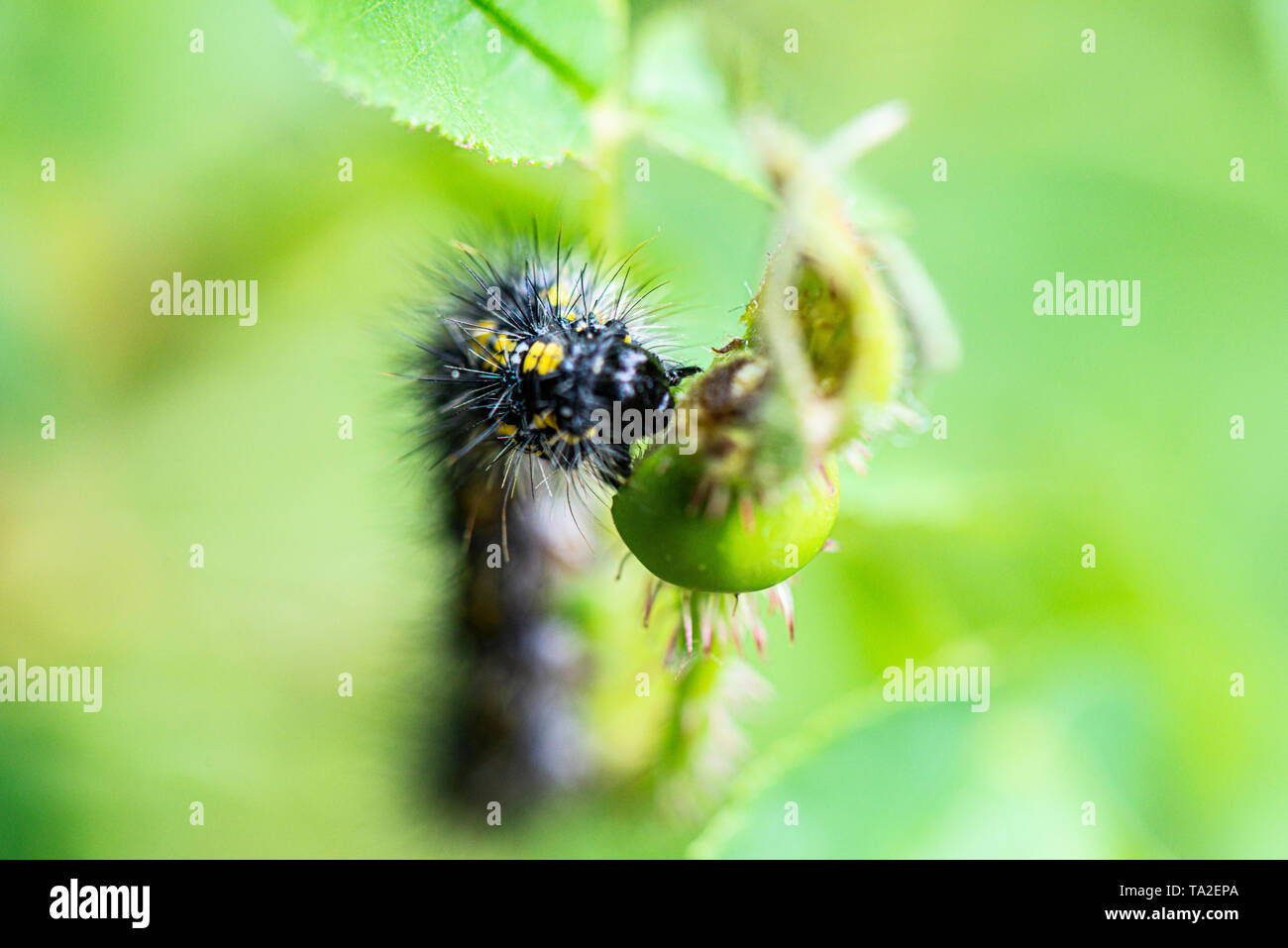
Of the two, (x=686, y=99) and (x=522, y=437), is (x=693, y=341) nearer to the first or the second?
(x=686, y=99)

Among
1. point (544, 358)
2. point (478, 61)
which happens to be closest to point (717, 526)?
point (544, 358)

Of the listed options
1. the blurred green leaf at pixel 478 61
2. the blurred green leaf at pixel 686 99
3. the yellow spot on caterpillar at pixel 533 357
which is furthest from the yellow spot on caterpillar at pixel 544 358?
the blurred green leaf at pixel 686 99

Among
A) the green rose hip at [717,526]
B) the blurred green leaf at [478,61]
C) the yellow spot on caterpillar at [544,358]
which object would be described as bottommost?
the green rose hip at [717,526]

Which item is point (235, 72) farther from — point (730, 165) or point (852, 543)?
point (852, 543)

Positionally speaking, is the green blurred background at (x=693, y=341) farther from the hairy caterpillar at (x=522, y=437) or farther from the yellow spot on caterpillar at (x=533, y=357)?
the yellow spot on caterpillar at (x=533, y=357)

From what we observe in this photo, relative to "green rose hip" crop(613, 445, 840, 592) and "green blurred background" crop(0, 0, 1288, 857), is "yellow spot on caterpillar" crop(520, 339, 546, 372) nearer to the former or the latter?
"green rose hip" crop(613, 445, 840, 592)
